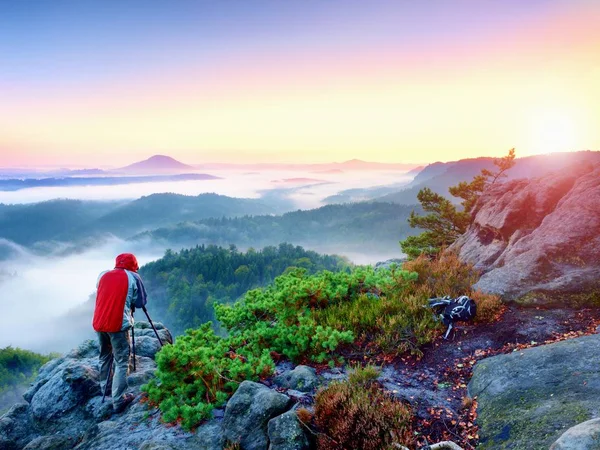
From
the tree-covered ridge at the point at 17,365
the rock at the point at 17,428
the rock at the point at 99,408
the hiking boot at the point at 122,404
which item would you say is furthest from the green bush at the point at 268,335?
the tree-covered ridge at the point at 17,365

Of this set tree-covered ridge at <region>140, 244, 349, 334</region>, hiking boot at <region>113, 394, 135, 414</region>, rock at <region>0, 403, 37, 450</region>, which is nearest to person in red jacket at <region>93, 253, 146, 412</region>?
hiking boot at <region>113, 394, 135, 414</region>

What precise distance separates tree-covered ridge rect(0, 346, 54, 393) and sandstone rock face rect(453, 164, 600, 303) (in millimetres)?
106437

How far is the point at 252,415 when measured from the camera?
5996 millimetres

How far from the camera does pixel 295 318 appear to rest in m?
9.69

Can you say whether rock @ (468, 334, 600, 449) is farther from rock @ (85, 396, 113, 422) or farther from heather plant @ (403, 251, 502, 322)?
rock @ (85, 396, 113, 422)

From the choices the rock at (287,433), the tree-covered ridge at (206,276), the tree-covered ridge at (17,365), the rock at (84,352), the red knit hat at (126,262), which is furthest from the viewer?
the tree-covered ridge at (206,276)

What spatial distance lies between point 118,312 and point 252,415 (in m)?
3.91

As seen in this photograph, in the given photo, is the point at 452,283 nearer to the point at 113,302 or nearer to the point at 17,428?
the point at 113,302

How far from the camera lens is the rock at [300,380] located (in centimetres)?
681

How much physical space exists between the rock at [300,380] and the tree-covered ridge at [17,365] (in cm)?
10571

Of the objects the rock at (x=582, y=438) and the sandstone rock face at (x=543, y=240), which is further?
the sandstone rock face at (x=543, y=240)

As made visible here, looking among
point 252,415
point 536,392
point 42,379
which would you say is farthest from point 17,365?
point 536,392

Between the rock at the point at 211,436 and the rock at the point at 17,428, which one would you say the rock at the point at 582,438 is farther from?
the rock at the point at 17,428

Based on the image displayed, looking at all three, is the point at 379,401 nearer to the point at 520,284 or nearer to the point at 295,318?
the point at 295,318
